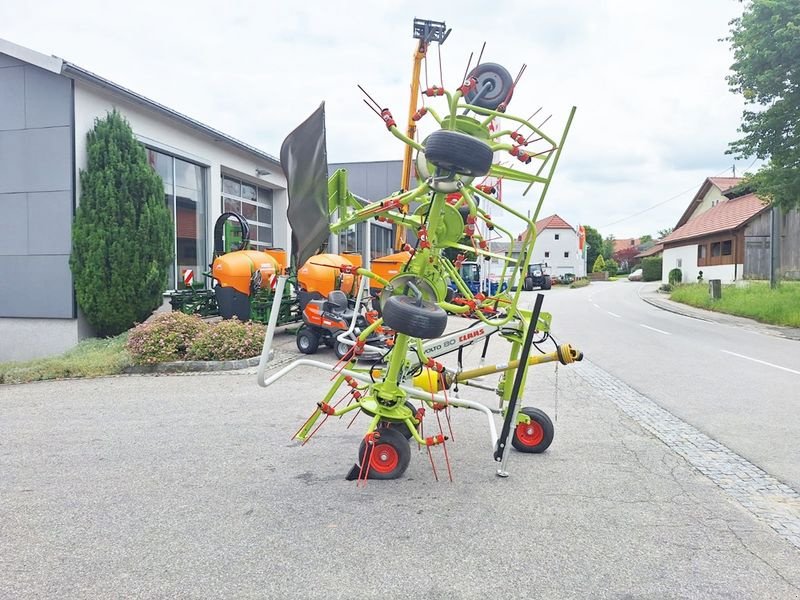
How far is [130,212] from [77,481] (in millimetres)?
7525

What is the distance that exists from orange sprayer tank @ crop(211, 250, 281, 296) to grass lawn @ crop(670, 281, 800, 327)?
15211 millimetres

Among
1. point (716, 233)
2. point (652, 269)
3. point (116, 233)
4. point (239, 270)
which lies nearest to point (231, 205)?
point (239, 270)

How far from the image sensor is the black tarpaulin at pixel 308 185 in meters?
4.01

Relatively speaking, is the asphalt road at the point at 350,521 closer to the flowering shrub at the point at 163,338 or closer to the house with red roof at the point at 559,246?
the flowering shrub at the point at 163,338

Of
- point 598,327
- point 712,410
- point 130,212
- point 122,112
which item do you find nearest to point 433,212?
point 712,410

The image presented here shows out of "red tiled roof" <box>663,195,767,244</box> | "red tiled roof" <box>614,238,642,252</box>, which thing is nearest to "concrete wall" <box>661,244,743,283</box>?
"red tiled roof" <box>663,195,767,244</box>

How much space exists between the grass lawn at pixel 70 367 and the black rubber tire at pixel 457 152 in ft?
23.2

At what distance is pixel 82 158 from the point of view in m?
10.9

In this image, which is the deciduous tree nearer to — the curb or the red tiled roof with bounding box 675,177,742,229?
the curb

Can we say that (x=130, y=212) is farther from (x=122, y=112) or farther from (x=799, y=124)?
(x=799, y=124)

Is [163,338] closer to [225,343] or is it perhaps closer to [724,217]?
[225,343]

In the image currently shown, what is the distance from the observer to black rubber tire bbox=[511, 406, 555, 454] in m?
4.92

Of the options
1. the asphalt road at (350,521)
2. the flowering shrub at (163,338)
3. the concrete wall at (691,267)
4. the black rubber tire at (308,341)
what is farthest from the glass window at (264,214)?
the concrete wall at (691,267)

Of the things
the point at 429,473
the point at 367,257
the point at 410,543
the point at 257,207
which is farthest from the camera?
the point at 367,257
